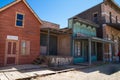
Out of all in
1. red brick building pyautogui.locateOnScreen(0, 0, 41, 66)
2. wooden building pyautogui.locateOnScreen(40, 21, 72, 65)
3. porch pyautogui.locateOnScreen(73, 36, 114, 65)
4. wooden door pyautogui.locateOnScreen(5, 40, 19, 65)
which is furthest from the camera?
wooden building pyautogui.locateOnScreen(40, 21, 72, 65)

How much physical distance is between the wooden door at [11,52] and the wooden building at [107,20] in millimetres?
12592

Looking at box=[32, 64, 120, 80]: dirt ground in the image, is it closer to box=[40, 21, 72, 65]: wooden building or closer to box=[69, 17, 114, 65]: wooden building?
box=[40, 21, 72, 65]: wooden building

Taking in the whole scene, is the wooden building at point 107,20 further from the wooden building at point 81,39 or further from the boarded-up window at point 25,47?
the boarded-up window at point 25,47

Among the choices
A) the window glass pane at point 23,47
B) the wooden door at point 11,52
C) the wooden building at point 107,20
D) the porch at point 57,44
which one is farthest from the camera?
the wooden building at point 107,20

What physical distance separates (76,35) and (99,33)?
5.83 metres

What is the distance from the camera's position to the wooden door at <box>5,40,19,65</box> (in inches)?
437

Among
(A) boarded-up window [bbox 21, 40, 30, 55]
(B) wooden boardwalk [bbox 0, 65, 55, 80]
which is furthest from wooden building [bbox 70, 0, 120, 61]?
(B) wooden boardwalk [bbox 0, 65, 55, 80]

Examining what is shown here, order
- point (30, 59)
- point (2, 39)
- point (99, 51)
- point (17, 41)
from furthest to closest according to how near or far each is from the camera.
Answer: point (99, 51) → point (30, 59) → point (17, 41) → point (2, 39)

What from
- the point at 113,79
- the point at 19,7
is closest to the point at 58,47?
the point at 19,7

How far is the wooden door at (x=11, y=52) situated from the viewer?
11.1 metres

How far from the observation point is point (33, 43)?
13.0 metres

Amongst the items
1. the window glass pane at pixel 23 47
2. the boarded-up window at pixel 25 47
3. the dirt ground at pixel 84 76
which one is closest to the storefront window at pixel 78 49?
the dirt ground at pixel 84 76

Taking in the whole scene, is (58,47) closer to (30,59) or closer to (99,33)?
(30,59)

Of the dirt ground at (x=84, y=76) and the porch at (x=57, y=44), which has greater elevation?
the porch at (x=57, y=44)
